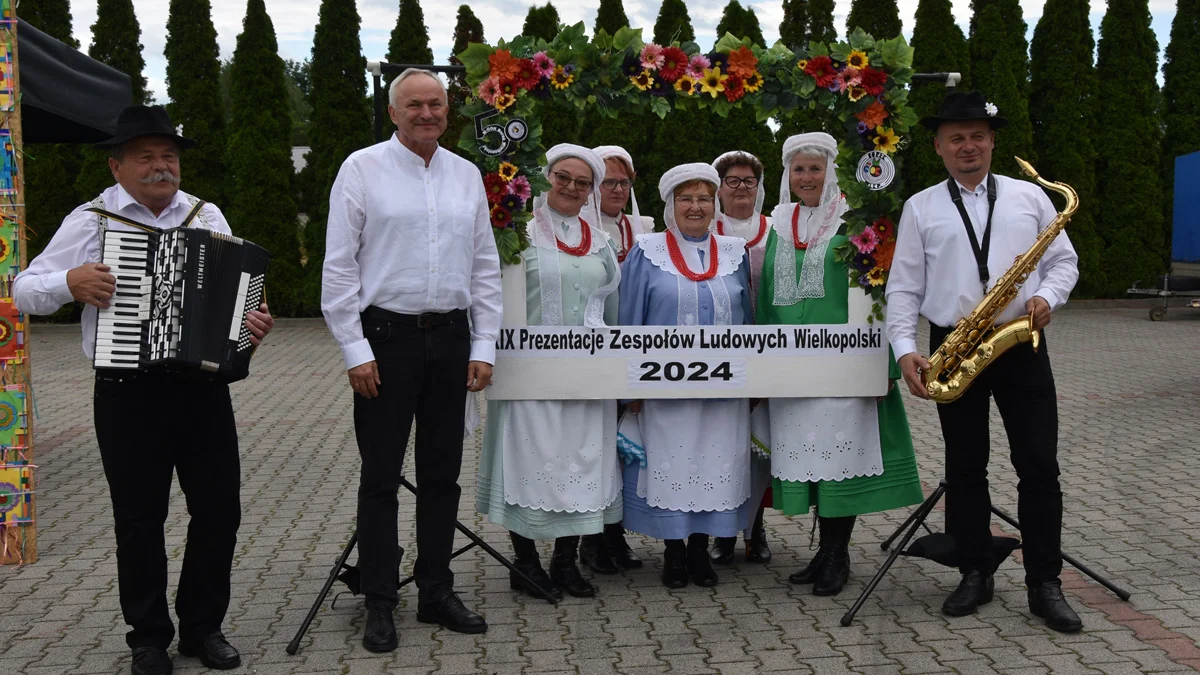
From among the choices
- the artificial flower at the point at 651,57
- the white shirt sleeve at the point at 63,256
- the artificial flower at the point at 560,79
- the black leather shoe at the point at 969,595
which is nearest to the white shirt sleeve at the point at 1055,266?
the black leather shoe at the point at 969,595

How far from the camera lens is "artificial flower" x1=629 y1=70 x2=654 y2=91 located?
17.7 ft

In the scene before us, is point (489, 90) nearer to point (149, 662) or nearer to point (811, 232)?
point (811, 232)

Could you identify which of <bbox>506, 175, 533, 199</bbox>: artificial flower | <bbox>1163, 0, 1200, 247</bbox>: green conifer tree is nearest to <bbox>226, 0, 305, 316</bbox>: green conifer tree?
<bbox>506, 175, 533, 199</bbox>: artificial flower

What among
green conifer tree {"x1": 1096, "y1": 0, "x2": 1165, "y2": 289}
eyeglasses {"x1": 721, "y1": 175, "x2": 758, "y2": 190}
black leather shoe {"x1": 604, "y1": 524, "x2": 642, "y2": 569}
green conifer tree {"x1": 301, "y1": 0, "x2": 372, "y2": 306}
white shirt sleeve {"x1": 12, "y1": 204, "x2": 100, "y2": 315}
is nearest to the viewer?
white shirt sleeve {"x1": 12, "y1": 204, "x2": 100, "y2": 315}

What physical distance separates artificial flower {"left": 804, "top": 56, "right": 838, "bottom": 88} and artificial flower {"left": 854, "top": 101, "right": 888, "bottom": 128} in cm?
22

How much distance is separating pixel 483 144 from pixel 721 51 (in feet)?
3.94

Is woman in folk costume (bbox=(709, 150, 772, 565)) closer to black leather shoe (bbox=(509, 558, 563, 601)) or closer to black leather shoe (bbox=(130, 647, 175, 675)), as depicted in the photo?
black leather shoe (bbox=(509, 558, 563, 601))

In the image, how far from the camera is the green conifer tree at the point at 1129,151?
20859mm

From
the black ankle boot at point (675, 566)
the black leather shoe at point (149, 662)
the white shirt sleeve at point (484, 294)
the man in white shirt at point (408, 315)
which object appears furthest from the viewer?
the black ankle boot at point (675, 566)

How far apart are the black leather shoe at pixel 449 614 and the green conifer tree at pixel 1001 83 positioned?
1729 centimetres

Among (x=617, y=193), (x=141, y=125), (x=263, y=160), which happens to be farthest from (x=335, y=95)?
(x=141, y=125)

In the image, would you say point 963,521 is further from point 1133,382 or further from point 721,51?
point 1133,382

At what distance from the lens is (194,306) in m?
3.95

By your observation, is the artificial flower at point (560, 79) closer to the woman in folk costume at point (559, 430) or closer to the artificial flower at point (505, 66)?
the artificial flower at point (505, 66)
